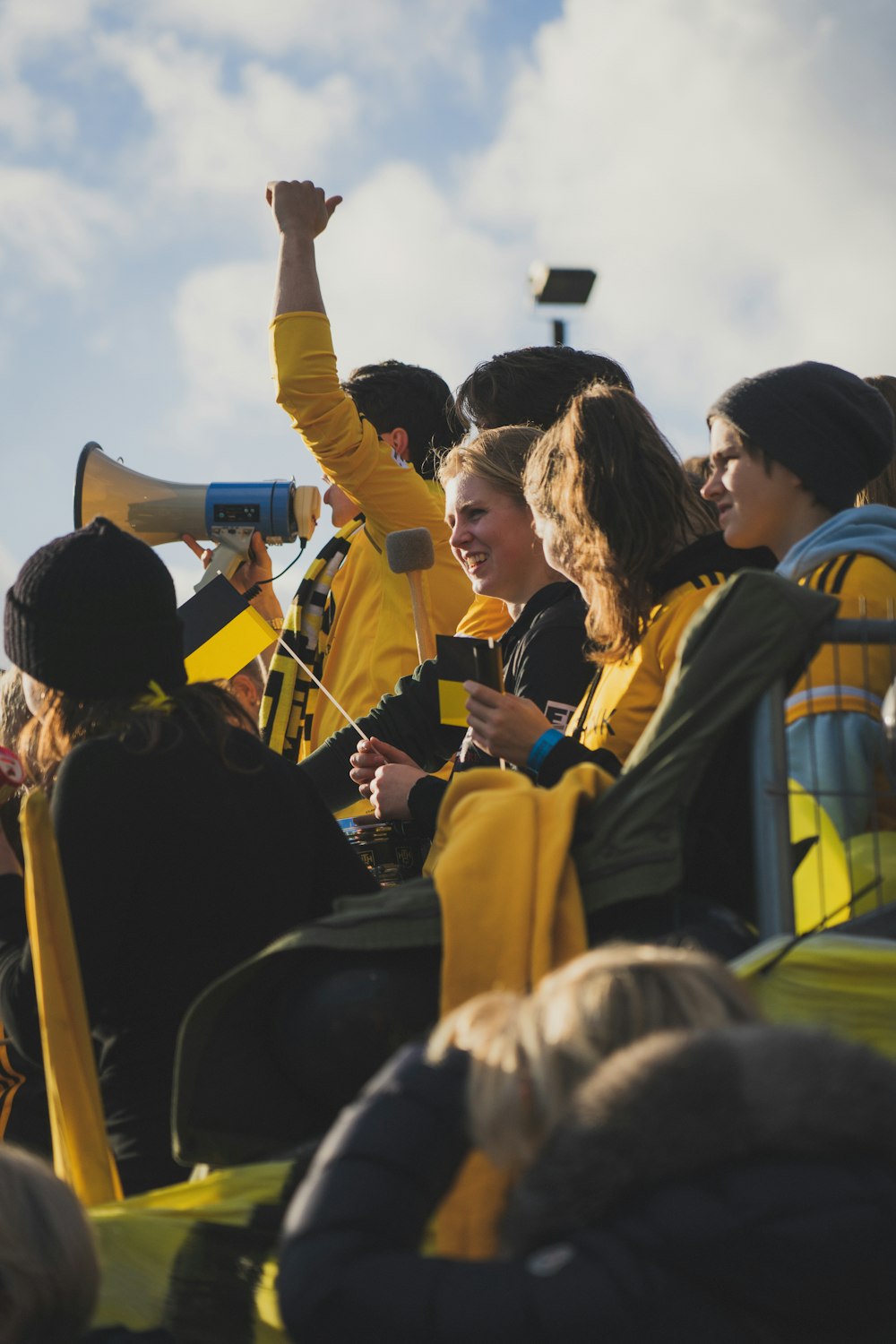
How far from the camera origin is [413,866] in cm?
374

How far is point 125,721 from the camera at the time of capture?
8.62ft

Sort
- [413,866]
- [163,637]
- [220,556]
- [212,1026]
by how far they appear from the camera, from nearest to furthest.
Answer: [212,1026]
[163,637]
[413,866]
[220,556]

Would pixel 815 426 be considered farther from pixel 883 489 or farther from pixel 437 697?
pixel 437 697

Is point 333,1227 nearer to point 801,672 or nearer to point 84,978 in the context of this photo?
point 84,978

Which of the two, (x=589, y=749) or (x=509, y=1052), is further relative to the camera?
(x=589, y=749)

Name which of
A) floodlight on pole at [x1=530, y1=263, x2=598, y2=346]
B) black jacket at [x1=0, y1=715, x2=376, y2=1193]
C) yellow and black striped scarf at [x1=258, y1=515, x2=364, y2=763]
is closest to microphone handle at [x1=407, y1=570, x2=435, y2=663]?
yellow and black striped scarf at [x1=258, y1=515, x2=364, y2=763]

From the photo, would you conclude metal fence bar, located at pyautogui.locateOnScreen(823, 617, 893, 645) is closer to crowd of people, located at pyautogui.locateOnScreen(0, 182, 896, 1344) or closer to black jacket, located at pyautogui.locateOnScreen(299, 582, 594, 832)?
crowd of people, located at pyautogui.locateOnScreen(0, 182, 896, 1344)

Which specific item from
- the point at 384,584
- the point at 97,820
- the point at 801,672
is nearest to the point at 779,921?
the point at 801,672

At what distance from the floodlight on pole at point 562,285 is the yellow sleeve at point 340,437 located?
207 inches

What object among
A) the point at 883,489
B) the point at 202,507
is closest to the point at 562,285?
the point at 202,507

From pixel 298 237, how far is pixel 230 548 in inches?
58.1

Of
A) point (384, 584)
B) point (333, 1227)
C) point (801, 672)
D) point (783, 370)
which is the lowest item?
point (333, 1227)

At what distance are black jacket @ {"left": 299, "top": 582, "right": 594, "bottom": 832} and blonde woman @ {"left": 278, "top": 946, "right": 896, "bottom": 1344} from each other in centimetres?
183

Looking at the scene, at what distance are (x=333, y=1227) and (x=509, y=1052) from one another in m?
0.23
